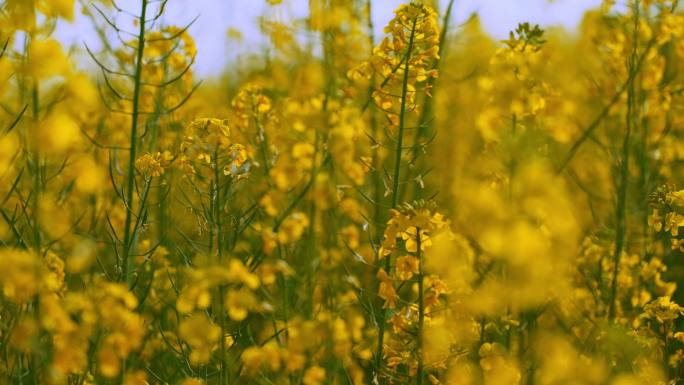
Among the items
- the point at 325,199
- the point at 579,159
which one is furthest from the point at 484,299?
the point at 579,159

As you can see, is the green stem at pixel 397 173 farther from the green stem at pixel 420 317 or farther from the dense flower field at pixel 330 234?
the green stem at pixel 420 317

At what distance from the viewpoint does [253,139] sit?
3596 mm

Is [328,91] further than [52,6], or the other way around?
[328,91]

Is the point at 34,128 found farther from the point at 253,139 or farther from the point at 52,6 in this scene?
the point at 253,139

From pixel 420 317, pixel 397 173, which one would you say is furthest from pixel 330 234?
pixel 420 317

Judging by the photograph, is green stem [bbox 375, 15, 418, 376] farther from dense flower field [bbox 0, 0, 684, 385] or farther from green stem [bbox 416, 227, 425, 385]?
green stem [bbox 416, 227, 425, 385]

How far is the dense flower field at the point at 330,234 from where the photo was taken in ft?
5.42

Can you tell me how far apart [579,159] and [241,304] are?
396cm

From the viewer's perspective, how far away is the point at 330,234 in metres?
2.88

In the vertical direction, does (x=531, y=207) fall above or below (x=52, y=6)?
below

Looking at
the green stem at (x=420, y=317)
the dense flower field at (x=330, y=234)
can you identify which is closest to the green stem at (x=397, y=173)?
the dense flower field at (x=330, y=234)

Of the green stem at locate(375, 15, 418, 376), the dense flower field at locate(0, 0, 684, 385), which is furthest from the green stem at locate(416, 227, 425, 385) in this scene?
the green stem at locate(375, 15, 418, 376)

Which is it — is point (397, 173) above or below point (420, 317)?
above

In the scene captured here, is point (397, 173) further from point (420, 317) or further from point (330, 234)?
point (330, 234)
